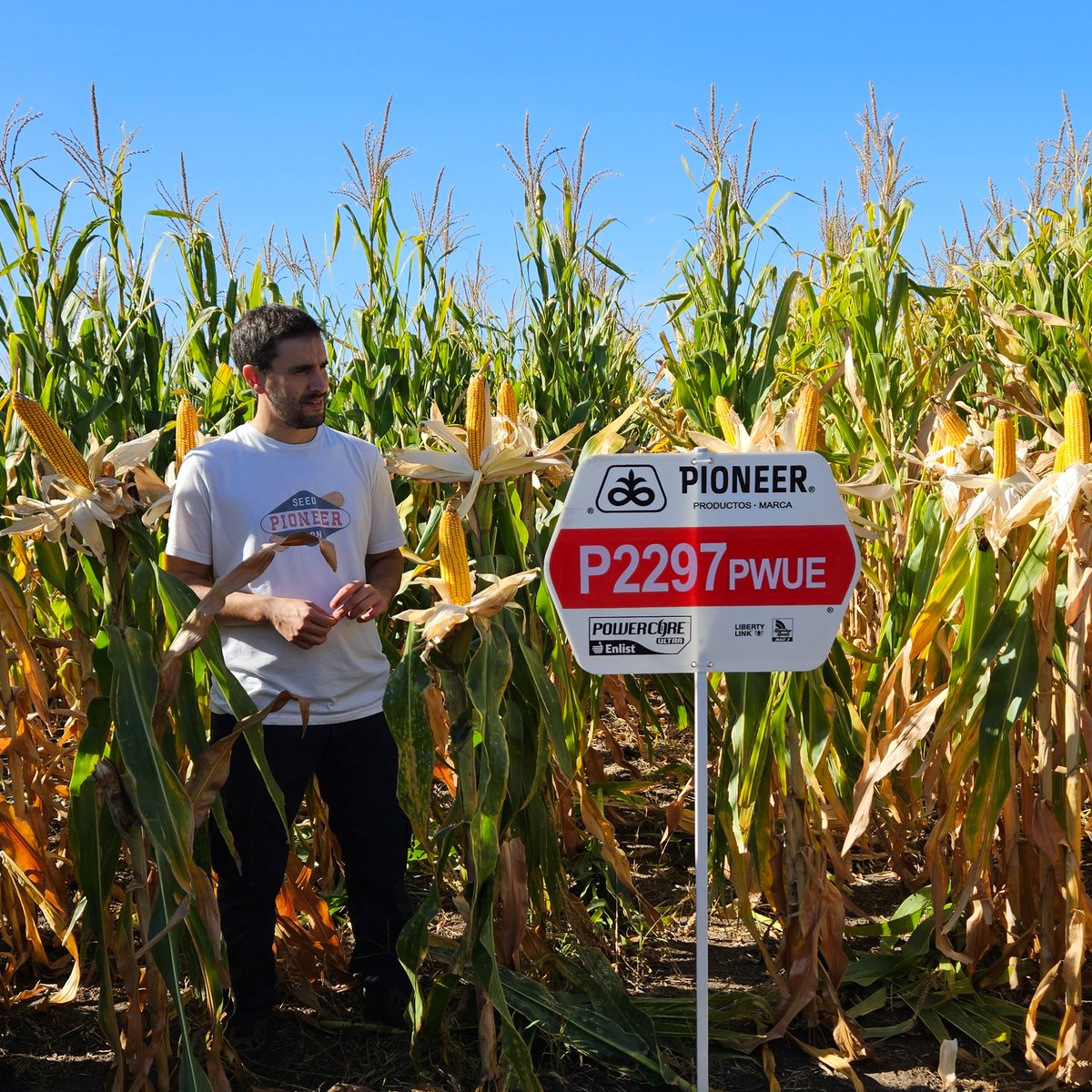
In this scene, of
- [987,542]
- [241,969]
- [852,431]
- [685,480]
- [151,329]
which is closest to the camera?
[685,480]

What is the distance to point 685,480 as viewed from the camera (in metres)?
2.21

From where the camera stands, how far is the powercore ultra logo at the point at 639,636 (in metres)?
2.21

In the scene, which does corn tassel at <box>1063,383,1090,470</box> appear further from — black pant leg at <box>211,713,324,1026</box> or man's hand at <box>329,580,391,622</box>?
black pant leg at <box>211,713,324,1026</box>

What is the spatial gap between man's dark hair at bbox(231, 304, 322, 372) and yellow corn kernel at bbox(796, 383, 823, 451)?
4.03 feet

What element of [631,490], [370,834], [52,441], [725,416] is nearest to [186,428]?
[52,441]

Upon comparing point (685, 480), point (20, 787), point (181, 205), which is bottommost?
point (20, 787)

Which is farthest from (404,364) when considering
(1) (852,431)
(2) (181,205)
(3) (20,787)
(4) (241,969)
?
(4) (241,969)

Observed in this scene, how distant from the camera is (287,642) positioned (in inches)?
104

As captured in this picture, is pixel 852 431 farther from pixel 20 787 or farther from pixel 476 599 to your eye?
pixel 20 787

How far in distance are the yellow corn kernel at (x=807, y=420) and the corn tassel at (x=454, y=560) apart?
0.85 meters

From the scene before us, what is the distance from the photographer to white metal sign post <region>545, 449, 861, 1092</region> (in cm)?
219

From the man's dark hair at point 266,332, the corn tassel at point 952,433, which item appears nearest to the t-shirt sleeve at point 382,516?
the man's dark hair at point 266,332

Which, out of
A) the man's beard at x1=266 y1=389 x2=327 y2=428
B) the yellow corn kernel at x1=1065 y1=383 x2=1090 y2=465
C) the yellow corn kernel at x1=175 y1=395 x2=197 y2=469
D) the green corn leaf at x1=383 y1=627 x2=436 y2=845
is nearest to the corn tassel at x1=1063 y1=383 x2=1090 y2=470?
the yellow corn kernel at x1=1065 y1=383 x2=1090 y2=465

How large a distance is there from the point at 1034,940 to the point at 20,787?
2794 millimetres
